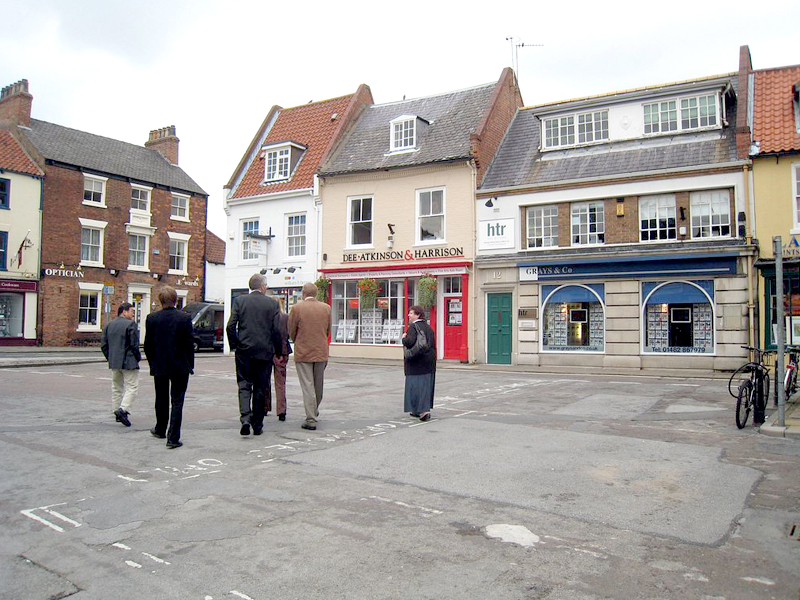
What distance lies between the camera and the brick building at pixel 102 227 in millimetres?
30828

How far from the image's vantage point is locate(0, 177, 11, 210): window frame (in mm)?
29156

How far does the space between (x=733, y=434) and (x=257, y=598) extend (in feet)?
23.6

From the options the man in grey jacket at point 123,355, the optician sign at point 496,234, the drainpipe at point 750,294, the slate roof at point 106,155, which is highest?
the slate roof at point 106,155

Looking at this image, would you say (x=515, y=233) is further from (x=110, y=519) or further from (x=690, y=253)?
(x=110, y=519)

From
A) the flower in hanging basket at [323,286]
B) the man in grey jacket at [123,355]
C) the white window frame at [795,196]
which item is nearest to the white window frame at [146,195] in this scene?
the flower in hanging basket at [323,286]

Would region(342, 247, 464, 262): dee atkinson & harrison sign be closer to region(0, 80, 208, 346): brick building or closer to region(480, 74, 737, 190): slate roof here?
region(480, 74, 737, 190): slate roof

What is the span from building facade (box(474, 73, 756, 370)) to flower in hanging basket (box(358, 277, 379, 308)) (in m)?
4.09

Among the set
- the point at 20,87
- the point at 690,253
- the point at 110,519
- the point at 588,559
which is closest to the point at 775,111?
the point at 690,253

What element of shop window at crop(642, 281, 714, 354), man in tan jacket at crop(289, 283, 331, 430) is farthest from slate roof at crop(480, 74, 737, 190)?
man in tan jacket at crop(289, 283, 331, 430)

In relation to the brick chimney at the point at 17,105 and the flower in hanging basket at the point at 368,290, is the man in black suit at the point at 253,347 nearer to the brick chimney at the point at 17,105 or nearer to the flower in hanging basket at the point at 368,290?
the flower in hanging basket at the point at 368,290

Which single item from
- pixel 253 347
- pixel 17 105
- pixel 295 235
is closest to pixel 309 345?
pixel 253 347

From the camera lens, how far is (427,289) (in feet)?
73.1

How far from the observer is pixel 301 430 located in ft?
28.5

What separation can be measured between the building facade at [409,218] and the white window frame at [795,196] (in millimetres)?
9608
